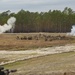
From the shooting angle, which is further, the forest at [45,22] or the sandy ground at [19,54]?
the forest at [45,22]

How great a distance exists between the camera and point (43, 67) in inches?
1371

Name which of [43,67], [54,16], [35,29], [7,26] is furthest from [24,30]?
[43,67]

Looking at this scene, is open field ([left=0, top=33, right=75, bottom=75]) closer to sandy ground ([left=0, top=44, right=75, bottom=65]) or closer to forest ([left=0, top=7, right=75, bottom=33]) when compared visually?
Result: sandy ground ([left=0, top=44, right=75, bottom=65])

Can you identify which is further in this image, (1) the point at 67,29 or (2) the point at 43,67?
(1) the point at 67,29

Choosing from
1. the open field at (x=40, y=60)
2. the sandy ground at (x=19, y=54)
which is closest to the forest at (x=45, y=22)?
the open field at (x=40, y=60)

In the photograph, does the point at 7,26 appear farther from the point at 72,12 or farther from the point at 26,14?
the point at 72,12

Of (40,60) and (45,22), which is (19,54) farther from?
(45,22)

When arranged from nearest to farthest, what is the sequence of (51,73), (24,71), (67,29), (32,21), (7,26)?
(51,73)
(24,71)
(7,26)
(67,29)
(32,21)

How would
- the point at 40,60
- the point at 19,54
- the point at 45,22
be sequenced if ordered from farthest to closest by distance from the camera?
the point at 45,22 < the point at 19,54 < the point at 40,60

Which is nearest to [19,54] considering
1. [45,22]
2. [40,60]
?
[40,60]

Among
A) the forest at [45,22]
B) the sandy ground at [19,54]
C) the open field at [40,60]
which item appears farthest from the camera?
the forest at [45,22]

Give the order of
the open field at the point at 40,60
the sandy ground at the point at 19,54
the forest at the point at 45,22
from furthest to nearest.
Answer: the forest at the point at 45,22 → the sandy ground at the point at 19,54 → the open field at the point at 40,60

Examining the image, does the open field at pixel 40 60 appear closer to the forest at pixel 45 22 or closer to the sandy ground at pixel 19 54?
the sandy ground at pixel 19 54

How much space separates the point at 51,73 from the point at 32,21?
14672cm
